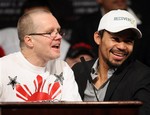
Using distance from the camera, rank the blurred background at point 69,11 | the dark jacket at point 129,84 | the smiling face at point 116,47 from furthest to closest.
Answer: the blurred background at point 69,11
the smiling face at point 116,47
the dark jacket at point 129,84

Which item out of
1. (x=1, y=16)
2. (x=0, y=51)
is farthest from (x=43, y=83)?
(x=1, y=16)

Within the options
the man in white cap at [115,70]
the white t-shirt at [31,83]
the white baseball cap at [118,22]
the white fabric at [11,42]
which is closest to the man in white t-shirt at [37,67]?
the white t-shirt at [31,83]

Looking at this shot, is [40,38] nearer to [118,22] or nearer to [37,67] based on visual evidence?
[37,67]

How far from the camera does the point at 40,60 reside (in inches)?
98.9

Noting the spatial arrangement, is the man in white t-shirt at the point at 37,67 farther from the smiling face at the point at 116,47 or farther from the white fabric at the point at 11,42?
the white fabric at the point at 11,42

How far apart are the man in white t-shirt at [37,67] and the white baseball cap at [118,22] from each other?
26 cm

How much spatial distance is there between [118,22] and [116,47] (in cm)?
14

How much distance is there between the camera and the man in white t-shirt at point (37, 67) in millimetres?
2457

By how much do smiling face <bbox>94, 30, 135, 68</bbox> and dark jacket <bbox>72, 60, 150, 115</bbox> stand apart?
0.18 ft

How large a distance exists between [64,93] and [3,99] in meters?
0.29
